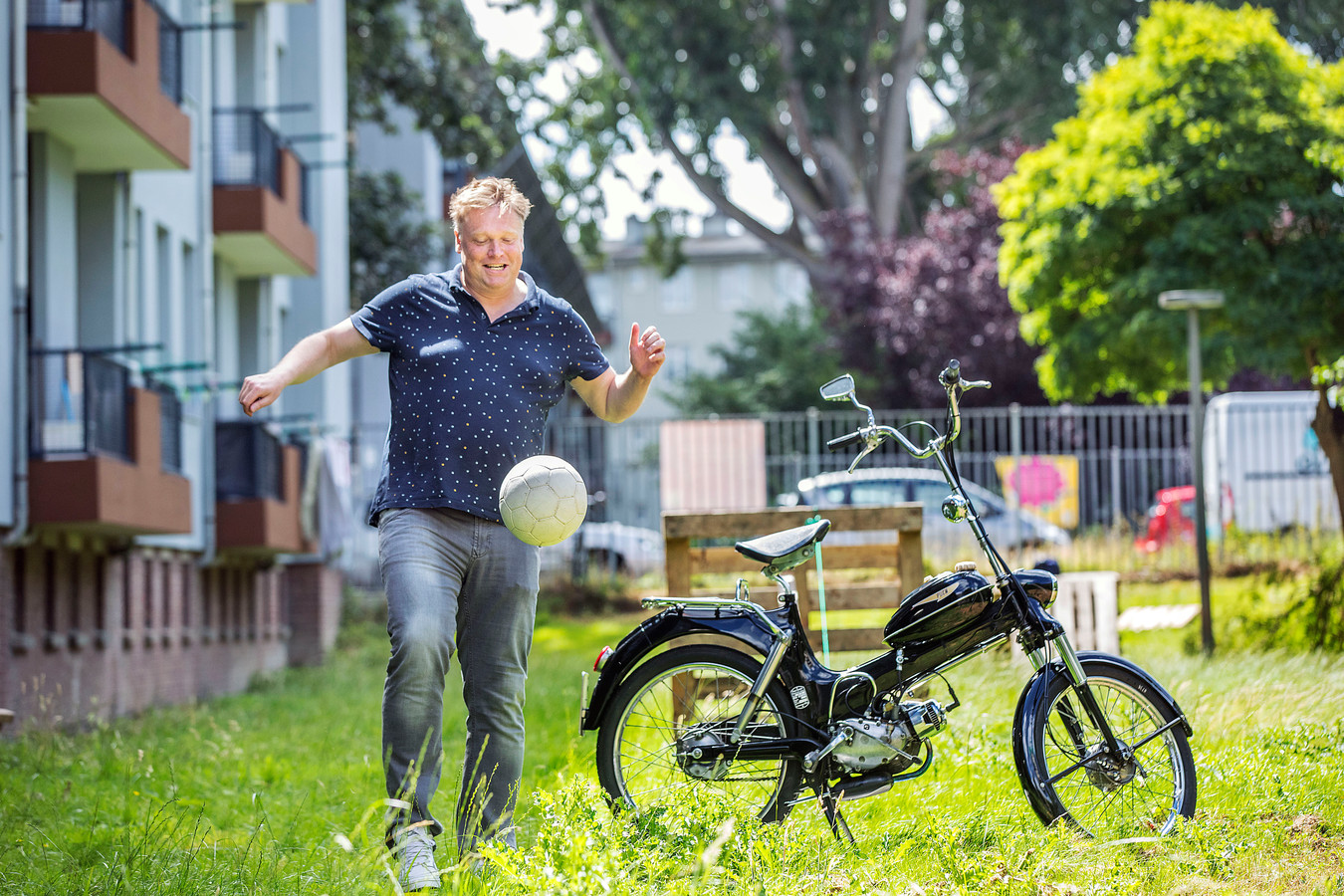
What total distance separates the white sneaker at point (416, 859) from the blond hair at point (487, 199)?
70.1 inches

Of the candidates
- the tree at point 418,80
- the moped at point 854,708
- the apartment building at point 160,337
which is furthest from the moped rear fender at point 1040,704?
the tree at point 418,80

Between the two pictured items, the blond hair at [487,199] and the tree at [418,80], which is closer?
the blond hair at [487,199]

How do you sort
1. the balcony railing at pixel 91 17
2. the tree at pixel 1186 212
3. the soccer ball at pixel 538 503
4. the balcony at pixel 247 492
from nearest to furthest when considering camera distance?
the soccer ball at pixel 538 503
the balcony railing at pixel 91 17
the tree at pixel 1186 212
the balcony at pixel 247 492

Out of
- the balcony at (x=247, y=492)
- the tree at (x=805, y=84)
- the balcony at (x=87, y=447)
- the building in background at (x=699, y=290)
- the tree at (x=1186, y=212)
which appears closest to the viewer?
the balcony at (x=87, y=447)

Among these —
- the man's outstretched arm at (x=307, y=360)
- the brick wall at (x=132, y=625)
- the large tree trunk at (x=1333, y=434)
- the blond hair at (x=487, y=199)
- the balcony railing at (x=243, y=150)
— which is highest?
the balcony railing at (x=243, y=150)

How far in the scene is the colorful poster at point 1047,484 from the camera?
79.4 feet

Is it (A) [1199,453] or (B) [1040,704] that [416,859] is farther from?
(A) [1199,453]

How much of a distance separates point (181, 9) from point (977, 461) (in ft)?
43.2

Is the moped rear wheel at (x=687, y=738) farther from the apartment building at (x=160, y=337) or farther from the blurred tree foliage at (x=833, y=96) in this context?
the blurred tree foliage at (x=833, y=96)

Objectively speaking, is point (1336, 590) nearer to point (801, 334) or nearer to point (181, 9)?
point (181, 9)

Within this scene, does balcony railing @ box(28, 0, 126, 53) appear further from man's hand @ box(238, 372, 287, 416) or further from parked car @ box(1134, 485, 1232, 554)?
parked car @ box(1134, 485, 1232, 554)

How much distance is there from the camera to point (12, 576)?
12.5m

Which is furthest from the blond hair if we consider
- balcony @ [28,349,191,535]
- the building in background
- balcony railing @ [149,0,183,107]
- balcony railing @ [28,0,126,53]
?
the building in background

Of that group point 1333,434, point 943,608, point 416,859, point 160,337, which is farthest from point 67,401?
point 1333,434
